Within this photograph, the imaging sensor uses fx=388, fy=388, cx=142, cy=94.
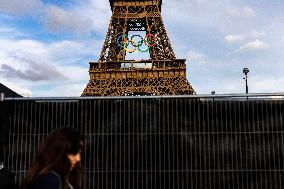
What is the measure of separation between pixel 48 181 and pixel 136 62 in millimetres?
49524

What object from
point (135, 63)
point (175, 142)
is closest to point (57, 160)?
point (175, 142)

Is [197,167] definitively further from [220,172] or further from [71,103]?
[71,103]

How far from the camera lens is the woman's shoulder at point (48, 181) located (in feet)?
8.87

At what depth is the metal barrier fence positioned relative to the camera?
25.2 ft

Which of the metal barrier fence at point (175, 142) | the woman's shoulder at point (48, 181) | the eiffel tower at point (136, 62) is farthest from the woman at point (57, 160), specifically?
the eiffel tower at point (136, 62)

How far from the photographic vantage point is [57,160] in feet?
9.64

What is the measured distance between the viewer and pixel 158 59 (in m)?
53.9

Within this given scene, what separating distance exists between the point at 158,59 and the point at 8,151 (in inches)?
1832

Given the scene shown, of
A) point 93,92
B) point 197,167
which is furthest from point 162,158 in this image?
point 93,92

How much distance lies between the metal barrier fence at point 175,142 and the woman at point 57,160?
→ 470cm

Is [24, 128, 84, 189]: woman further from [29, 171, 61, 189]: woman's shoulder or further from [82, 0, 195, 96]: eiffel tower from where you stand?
[82, 0, 195, 96]: eiffel tower

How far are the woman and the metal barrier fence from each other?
4705 millimetres

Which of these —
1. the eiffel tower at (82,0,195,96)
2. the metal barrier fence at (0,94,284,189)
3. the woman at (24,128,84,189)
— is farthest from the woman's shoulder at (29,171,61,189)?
the eiffel tower at (82,0,195,96)

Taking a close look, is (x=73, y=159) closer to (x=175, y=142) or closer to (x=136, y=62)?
(x=175, y=142)
